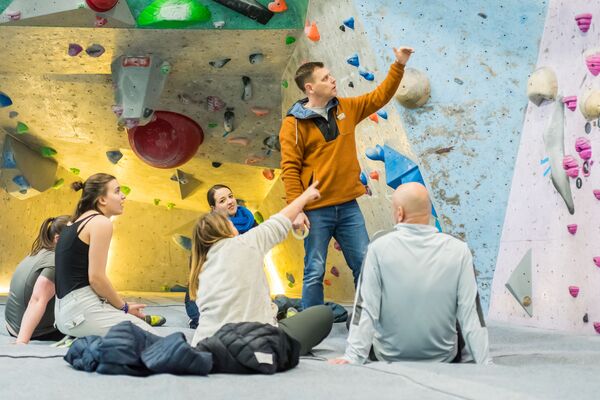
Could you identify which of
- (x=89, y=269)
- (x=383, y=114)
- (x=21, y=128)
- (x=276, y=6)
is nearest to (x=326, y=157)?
(x=383, y=114)

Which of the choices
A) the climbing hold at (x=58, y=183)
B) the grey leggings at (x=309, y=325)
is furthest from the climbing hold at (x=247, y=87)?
the grey leggings at (x=309, y=325)

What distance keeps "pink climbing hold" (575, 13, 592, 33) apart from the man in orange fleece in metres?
0.87

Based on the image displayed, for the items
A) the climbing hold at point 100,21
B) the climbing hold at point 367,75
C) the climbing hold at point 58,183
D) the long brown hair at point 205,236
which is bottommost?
the climbing hold at point 58,183

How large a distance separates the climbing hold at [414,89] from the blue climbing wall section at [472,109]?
4 centimetres

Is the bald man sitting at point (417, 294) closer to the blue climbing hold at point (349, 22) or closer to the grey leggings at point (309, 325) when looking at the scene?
the grey leggings at point (309, 325)

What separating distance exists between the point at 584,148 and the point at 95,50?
3.63 metres

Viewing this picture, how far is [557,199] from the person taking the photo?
3738 millimetres

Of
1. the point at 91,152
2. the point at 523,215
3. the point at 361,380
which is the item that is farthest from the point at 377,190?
the point at 91,152

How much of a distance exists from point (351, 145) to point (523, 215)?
3.15 ft

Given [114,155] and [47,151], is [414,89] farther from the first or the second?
[47,151]

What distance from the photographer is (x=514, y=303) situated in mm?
4023

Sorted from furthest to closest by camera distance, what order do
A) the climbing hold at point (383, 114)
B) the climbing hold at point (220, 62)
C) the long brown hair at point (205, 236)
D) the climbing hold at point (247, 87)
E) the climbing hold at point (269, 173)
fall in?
the climbing hold at point (269, 173) < the climbing hold at point (247, 87) < the climbing hold at point (220, 62) < the climbing hold at point (383, 114) < the long brown hair at point (205, 236)

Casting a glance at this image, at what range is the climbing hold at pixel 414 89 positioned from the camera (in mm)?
4191

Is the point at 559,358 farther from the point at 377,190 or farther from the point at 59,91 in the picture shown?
the point at 59,91
